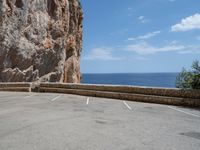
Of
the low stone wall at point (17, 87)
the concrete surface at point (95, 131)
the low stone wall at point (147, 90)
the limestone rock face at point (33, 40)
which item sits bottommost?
the concrete surface at point (95, 131)

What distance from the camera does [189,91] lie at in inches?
527

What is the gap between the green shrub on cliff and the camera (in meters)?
14.3

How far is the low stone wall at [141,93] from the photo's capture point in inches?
525

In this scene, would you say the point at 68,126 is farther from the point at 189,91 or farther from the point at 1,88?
the point at 1,88

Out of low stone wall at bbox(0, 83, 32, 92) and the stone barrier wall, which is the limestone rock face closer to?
low stone wall at bbox(0, 83, 32, 92)

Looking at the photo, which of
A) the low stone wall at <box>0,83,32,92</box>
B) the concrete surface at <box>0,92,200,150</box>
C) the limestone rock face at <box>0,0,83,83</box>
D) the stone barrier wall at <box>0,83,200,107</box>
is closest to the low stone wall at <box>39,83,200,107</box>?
the stone barrier wall at <box>0,83,200,107</box>

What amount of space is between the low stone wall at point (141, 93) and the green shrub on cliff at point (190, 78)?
1379mm

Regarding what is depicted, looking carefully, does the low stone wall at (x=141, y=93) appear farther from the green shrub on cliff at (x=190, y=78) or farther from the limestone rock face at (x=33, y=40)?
the limestone rock face at (x=33, y=40)

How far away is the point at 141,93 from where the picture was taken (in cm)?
1495

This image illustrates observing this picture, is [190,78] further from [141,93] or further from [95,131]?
[95,131]

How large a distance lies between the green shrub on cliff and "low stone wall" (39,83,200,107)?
1.38 metres

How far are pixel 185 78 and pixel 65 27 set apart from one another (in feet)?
93.0

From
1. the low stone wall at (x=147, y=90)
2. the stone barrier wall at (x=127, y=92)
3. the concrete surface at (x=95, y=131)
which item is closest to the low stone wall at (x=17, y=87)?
the stone barrier wall at (x=127, y=92)

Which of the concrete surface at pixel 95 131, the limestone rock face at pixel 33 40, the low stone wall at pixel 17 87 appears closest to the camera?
the concrete surface at pixel 95 131
